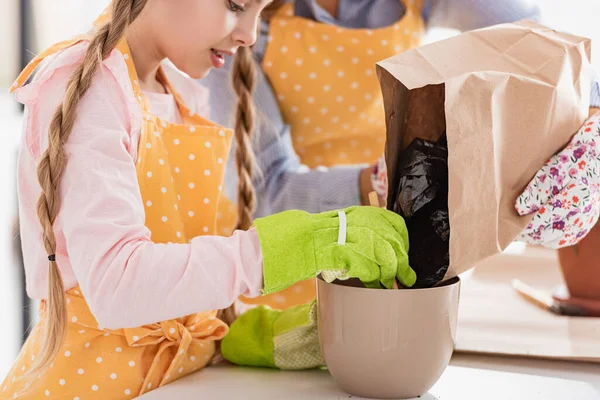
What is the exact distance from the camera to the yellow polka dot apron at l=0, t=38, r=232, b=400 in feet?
2.44

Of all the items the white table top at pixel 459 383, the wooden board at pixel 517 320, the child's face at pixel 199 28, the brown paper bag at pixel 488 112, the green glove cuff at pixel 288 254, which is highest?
the child's face at pixel 199 28

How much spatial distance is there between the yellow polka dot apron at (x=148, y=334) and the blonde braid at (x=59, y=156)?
0.04 metres

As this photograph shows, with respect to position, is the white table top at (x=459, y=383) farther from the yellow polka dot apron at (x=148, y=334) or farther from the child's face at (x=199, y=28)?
the child's face at (x=199, y=28)

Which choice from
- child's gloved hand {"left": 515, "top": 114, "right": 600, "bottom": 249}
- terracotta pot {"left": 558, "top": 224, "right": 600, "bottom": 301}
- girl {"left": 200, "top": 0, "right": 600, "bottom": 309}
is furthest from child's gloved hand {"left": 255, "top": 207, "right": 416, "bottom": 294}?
girl {"left": 200, "top": 0, "right": 600, "bottom": 309}

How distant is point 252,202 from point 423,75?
37 centimetres

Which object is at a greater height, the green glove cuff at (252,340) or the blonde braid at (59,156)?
the blonde braid at (59,156)

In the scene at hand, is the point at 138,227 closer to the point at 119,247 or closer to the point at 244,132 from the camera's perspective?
the point at 119,247

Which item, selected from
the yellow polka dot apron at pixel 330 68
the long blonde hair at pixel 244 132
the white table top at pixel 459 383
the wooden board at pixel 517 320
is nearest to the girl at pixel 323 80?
the yellow polka dot apron at pixel 330 68

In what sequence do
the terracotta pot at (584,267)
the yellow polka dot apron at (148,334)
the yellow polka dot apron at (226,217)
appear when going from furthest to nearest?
the yellow polka dot apron at (226,217), the terracotta pot at (584,267), the yellow polka dot apron at (148,334)

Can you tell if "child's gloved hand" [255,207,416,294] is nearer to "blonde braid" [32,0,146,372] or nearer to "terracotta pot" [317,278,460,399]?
"terracotta pot" [317,278,460,399]

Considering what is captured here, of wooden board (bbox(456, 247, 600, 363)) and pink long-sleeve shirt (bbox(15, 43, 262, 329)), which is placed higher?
pink long-sleeve shirt (bbox(15, 43, 262, 329))

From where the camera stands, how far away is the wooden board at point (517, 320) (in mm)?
813

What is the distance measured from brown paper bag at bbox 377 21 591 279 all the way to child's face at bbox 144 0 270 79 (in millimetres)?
184

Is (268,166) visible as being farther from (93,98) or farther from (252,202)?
(93,98)
